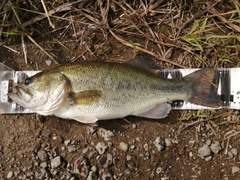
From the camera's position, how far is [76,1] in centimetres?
486

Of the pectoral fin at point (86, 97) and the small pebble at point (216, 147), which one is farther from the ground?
the pectoral fin at point (86, 97)

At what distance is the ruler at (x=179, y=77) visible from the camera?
459 cm

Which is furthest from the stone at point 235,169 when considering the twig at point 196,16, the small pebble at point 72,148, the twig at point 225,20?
the small pebble at point 72,148

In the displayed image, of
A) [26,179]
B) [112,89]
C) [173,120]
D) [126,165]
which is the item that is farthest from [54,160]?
[173,120]

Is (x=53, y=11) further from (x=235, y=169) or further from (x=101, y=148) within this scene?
(x=235, y=169)

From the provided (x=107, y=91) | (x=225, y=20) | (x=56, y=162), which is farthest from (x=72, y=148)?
(x=225, y=20)

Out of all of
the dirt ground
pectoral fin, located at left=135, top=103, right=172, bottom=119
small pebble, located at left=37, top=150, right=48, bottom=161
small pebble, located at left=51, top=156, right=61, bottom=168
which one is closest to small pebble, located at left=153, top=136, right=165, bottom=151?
the dirt ground

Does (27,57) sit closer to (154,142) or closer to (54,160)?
(54,160)

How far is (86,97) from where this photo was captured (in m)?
4.16

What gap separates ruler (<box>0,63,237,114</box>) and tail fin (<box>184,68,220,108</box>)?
25cm

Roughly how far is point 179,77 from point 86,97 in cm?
139

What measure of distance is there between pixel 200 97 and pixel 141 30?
132 cm

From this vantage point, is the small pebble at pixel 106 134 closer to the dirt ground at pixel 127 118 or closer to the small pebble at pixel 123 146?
the dirt ground at pixel 127 118

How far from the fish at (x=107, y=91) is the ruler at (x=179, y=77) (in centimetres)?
22
